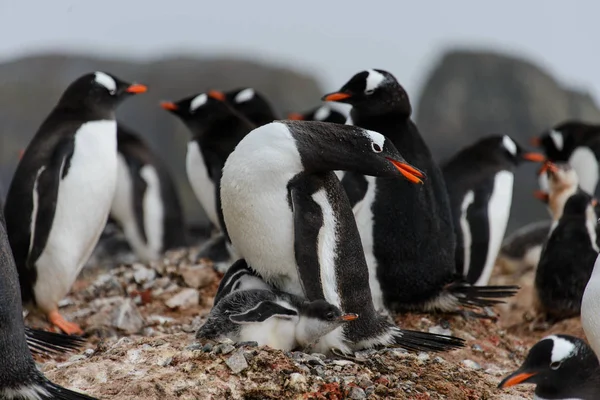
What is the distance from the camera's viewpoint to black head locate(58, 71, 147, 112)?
19.3ft

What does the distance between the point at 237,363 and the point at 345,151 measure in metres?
1.00

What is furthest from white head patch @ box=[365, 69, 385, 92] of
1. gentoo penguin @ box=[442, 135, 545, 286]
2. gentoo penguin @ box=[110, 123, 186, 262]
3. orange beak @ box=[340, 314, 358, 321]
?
gentoo penguin @ box=[110, 123, 186, 262]

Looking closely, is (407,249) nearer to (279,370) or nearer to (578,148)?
(279,370)

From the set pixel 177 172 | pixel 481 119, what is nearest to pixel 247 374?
pixel 177 172

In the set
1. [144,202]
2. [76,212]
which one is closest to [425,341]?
[76,212]

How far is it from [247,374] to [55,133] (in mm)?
2724

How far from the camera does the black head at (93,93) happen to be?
5895 millimetres

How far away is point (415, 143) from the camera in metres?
5.21

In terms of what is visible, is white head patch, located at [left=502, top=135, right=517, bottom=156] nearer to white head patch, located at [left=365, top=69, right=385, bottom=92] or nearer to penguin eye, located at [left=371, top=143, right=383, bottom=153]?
white head patch, located at [left=365, top=69, right=385, bottom=92]

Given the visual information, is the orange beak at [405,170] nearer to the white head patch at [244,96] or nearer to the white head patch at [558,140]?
the white head patch at [244,96]

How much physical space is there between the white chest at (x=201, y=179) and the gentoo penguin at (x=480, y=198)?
1858mm

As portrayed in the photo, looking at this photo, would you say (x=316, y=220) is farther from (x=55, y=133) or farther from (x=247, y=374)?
(x=55, y=133)

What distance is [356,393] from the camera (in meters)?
3.54

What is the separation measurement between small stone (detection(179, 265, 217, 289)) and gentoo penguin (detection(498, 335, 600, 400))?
Result: 115 inches
